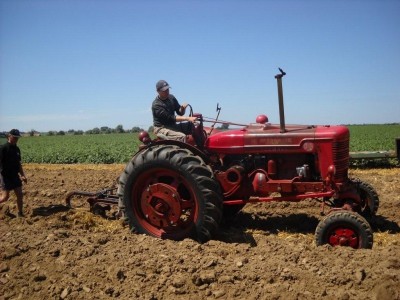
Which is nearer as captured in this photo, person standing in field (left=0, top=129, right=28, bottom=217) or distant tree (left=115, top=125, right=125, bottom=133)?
person standing in field (left=0, top=129, right=28, bottom=217)

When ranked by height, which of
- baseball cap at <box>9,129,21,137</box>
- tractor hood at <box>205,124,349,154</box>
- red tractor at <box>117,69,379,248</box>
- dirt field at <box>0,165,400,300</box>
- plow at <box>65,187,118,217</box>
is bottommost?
dirt field at <box>0,165,400,300</box>

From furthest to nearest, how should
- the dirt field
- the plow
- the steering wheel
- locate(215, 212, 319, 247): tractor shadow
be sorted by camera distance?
1. the plow
2. the steering wheel
3. locate(215, 212, 319, 247): tractor shadow
4. the dirt field

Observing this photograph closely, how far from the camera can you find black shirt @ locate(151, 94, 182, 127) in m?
5.77

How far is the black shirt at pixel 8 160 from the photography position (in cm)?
727

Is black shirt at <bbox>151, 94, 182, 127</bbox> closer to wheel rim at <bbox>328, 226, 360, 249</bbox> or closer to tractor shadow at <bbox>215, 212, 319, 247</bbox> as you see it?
tractor shadow at <bbox>215, 212, 319, 247</bbox>

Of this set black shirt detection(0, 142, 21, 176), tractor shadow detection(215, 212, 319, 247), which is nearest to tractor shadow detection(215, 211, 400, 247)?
tractor shadow detection(215, 212, 319, 247)

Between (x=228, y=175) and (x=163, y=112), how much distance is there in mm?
1336

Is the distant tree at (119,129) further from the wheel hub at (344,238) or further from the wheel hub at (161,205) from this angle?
the wheel hub at (344,238)

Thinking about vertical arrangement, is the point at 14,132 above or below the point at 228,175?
above

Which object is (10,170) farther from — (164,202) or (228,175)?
(228,175)

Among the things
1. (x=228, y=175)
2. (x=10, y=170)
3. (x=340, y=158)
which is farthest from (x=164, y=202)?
(x=10, y=170)

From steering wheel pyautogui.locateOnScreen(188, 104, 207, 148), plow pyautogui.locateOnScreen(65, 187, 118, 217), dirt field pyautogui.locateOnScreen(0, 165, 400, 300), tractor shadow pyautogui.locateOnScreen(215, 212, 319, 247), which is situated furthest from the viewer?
plow pyautogui.locateOnScreen(65, 187, 118, 217)

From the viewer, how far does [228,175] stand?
5461 mm

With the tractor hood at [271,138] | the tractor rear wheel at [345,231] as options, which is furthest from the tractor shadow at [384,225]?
the tractor hood at [271,138]
